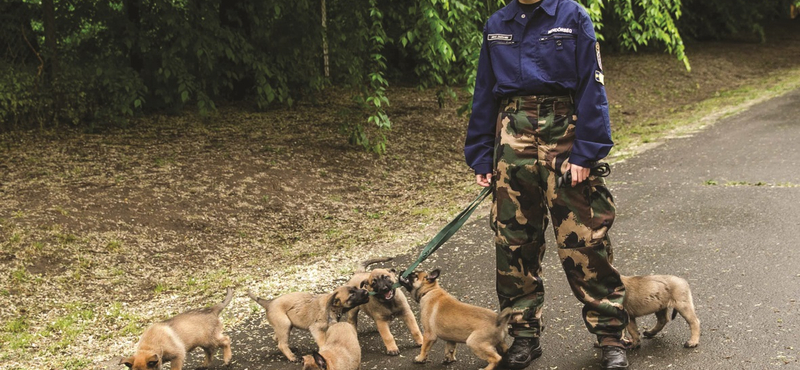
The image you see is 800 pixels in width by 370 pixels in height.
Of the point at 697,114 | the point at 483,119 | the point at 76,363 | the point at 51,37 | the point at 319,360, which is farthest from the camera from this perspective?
the point at 697,114

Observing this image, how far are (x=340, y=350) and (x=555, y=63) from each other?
6.34 feet

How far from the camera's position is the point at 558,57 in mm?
4016

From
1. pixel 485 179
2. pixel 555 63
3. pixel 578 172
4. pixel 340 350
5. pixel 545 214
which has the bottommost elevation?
pixel 340 350

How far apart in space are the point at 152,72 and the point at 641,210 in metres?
7.39

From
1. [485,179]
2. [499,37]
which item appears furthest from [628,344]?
[499,37]

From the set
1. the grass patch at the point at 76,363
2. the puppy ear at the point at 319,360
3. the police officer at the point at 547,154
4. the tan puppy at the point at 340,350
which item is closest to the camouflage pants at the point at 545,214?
the police officer at the point at 547,154

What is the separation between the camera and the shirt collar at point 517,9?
4031mm

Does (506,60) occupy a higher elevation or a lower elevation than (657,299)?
higher

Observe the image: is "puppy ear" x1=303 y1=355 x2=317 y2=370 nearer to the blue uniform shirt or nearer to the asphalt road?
the asphalt road

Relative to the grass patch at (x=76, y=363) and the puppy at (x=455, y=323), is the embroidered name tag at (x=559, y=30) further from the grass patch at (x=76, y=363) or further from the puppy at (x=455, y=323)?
the grass patch at (x=76, y=363)

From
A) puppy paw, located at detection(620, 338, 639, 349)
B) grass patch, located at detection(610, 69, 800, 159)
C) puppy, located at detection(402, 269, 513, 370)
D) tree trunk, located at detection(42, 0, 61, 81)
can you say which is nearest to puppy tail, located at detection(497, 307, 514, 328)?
puppy, located at detection(402, 269, 513, 370)

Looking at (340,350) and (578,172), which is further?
(340,350)

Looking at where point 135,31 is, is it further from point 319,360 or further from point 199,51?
point 319,360

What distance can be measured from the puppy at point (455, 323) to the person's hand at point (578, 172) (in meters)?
0.80
